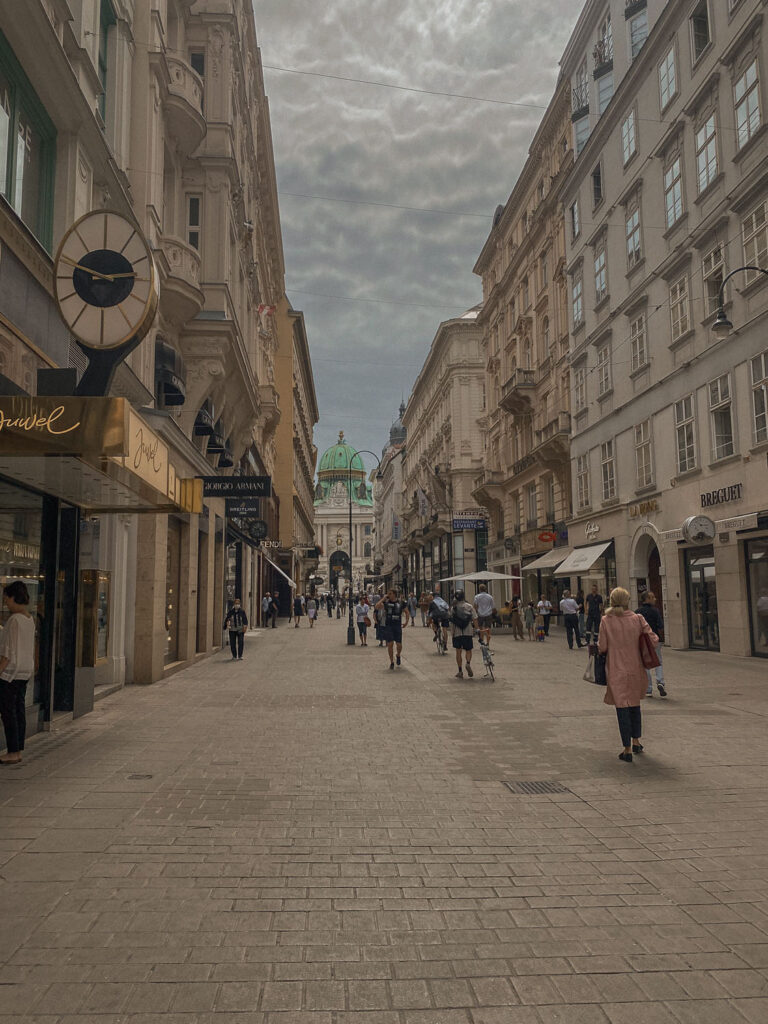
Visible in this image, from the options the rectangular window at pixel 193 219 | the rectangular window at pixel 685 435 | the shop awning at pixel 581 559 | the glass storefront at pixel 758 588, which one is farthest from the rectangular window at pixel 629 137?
the rectangular window at pixel 193 219

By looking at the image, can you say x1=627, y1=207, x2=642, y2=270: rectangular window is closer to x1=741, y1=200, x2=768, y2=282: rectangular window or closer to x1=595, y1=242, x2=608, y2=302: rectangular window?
x1=595, y1=242, x2=608, y2=302: rectangular window

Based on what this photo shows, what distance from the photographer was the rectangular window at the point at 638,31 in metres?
26.5

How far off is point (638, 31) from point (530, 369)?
54.0ft

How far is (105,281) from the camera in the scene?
878cm

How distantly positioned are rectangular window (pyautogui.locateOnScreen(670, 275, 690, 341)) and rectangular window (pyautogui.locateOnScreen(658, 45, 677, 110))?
214 inches

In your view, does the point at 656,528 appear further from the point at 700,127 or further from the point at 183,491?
the point at 183,491

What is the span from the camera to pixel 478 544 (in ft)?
191

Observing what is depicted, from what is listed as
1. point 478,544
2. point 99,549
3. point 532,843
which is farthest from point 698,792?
point 478,544

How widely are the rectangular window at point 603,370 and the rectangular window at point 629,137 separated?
6.24 meters

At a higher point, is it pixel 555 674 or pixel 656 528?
pixel 656 528

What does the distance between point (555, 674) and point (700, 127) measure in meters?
15.1

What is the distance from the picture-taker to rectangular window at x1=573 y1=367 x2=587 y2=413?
32.4 metres

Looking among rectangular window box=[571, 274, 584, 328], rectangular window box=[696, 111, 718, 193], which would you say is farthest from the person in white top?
rectangular window box=[571, 274, 584, 328]

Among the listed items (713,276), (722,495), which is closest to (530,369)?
(713,276)
